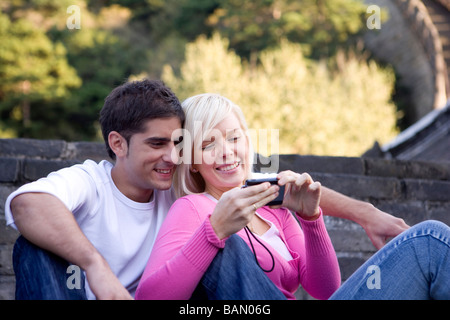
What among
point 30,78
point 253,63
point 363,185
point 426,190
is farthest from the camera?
point 30,78

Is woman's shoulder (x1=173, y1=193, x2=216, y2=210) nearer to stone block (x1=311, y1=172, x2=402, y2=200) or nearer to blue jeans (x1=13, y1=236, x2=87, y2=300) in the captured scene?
blue jeans (x1=13, y1=236, x2=87, y2=300)

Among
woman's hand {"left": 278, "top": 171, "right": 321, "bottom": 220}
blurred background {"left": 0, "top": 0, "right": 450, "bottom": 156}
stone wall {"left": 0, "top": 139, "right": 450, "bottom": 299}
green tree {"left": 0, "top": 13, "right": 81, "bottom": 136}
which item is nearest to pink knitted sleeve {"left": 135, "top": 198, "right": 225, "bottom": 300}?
woman's hand {"left": 278, "top": 171, "right": 321, "bottom": 220}

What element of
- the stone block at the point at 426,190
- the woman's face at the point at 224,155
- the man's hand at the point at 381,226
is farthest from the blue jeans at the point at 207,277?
the stone block at the point at 426,190

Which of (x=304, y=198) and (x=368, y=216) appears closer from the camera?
(x=304, y=198)

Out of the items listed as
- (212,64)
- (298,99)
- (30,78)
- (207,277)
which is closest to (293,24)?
(212,64)

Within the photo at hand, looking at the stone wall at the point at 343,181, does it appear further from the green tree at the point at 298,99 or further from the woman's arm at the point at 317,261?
the green tree at the point at 298,99

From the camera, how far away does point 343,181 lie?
114 inches

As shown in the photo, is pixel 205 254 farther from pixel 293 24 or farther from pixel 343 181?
pixel 293 24

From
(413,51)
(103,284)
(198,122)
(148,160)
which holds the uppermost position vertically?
(413,51)

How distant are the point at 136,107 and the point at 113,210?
351 millimetres

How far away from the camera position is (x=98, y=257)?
1.41 metres

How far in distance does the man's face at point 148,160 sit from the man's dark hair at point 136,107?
0.08 feet

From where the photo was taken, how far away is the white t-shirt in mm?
1641

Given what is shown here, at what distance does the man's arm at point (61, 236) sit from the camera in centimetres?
138
